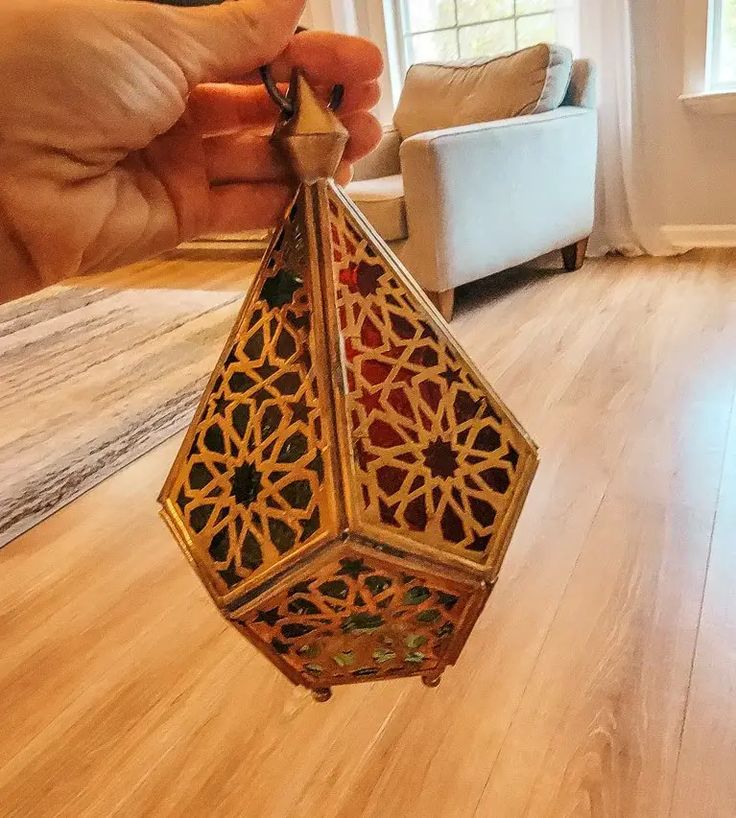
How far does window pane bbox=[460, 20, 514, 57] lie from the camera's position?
128 inches

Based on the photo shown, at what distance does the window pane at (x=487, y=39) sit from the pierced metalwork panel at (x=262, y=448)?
3.16 metres

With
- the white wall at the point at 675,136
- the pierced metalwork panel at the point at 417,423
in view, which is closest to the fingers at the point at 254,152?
the pierced metalwork panel at the point at 417,423

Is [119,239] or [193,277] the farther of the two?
[193,277]

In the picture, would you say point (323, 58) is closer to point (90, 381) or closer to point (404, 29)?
point (90, 381)

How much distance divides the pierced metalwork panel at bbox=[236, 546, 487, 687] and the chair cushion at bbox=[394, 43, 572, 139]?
2602mm

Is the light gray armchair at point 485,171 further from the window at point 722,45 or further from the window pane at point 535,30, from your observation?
the window at point 722,45

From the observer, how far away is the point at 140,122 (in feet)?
1.49

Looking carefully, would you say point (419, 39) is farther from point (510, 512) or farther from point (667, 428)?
point (510, 512)

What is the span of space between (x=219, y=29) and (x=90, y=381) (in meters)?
2.01

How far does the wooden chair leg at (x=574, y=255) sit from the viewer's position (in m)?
3.07

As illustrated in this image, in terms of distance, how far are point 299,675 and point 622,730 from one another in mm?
542

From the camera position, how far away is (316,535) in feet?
1.28

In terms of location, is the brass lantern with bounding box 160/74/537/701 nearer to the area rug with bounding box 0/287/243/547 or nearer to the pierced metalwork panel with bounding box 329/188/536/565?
the pierced metalwork panel with bounding box 329/188/536/565

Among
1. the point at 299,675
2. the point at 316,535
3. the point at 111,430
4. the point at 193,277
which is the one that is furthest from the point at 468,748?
the point at 193,277
